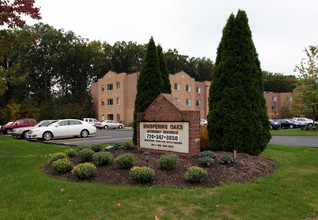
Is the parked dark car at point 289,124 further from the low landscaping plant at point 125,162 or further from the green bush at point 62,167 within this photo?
the green bush at point 62,167

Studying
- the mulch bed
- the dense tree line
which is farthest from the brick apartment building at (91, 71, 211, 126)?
the mulch bed

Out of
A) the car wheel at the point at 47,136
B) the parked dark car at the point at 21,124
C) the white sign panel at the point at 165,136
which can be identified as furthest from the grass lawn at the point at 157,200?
the parked dark car at the point at 21,124

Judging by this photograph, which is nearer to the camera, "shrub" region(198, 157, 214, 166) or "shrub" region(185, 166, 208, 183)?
"shrub" region(185, 166, 208, 183)

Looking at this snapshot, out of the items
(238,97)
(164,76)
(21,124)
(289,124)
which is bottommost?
(289,124)

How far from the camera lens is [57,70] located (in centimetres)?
5397

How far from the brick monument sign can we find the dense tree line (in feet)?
134

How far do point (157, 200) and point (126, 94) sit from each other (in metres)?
41.0

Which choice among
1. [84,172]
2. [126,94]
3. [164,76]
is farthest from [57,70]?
[84,172]

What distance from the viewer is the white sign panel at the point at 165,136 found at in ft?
23.7

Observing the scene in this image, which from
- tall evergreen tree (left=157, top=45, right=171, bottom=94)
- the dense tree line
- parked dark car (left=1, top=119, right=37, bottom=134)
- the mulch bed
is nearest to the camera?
the mulch bed

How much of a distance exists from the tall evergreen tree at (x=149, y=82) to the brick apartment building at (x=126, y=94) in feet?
103

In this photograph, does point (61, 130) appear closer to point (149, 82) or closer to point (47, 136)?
point (47, 136)

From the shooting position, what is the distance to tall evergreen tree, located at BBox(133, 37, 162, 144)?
33.2 ft

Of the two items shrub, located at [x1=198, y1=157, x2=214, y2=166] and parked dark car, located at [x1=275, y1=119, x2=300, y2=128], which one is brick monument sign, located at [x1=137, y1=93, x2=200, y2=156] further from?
parked dark car, located at [x1=275, y1=119, x2=300, y2=128]
